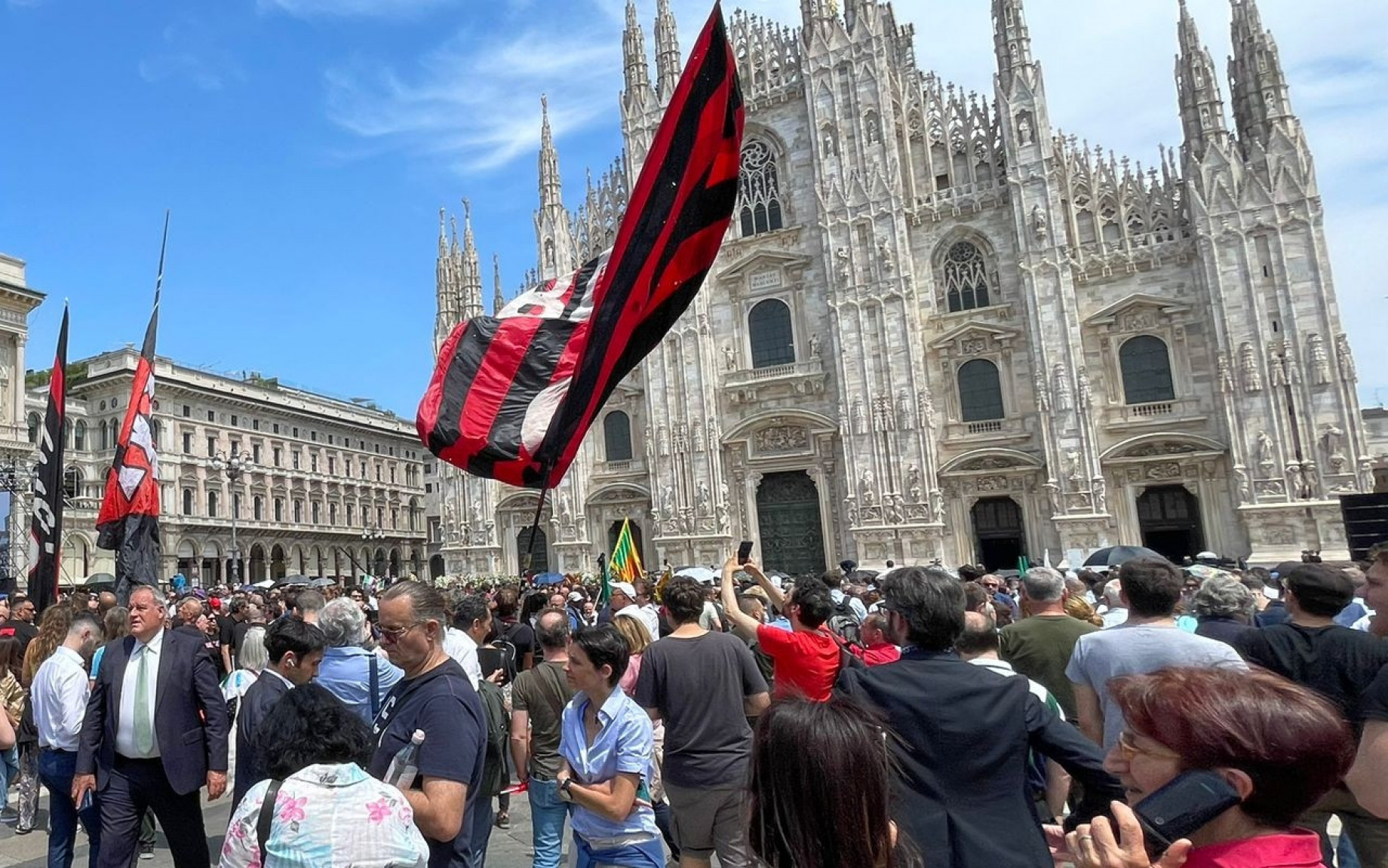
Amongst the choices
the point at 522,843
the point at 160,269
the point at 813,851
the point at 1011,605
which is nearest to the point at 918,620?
the point at 813,851

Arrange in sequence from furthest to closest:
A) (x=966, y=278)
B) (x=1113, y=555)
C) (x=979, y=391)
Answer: (x=966, y=278) → (x=979, y=391) → (x=1113, y=555)

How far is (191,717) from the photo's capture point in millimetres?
4742

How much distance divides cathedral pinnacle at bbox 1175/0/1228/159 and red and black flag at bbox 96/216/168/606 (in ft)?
84.0

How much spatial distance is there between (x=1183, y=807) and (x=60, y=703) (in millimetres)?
6253

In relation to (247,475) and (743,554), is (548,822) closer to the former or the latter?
(743,554)

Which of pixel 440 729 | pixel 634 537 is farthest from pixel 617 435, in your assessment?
pixel 440 729

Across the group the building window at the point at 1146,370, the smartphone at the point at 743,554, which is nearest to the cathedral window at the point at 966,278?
the building window at the point at 1146,370

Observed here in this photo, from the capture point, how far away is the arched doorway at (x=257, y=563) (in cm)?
4791

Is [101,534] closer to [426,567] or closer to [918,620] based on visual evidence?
[918,620]

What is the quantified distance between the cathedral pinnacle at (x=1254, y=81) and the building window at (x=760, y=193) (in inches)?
540

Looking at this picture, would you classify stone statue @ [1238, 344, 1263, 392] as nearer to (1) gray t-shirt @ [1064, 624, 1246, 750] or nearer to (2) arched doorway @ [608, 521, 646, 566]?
(2) arched doorway @ [608, 521, 646, 566]

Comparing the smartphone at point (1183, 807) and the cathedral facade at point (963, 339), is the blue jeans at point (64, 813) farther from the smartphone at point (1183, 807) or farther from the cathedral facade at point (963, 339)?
the cathedral facade at point (963, 339)

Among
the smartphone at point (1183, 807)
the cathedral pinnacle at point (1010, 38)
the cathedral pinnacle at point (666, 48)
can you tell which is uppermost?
the cathedral pinnacle at point (666, 48)

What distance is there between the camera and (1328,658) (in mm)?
3732
